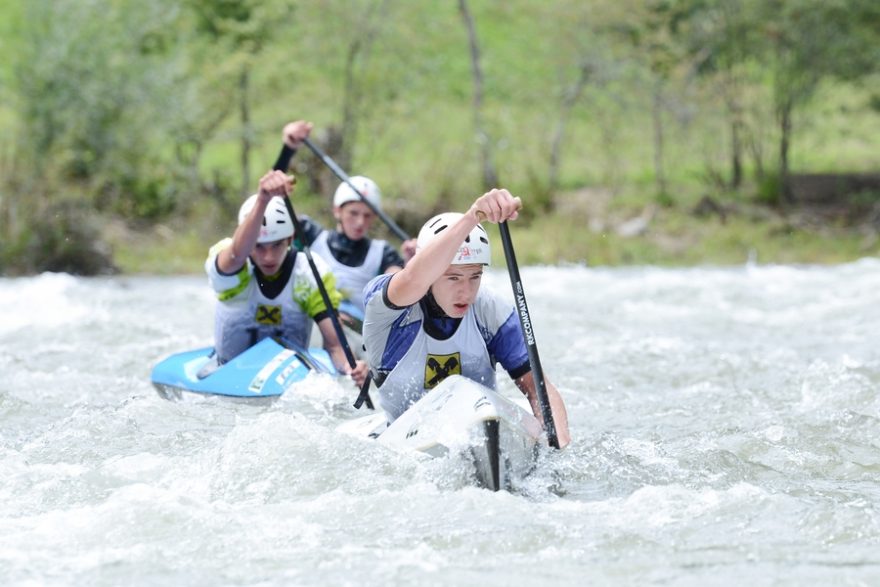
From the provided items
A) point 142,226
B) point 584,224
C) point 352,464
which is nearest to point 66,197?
point 142,226

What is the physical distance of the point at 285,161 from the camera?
8812 mm

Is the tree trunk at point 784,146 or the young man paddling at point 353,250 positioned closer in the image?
the young man paddling at point 353,250

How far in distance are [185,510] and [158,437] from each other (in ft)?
5.10

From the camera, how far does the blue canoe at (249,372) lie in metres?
7.47

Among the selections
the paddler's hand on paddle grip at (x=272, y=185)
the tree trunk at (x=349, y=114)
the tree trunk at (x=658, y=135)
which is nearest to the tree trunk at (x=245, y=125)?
the tree trunk at (x=349, y=114)

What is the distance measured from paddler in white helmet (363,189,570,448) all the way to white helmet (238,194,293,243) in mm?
1996

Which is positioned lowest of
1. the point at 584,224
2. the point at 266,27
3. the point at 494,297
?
the point at 584,224

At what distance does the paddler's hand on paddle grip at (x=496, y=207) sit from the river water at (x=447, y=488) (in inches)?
39.9

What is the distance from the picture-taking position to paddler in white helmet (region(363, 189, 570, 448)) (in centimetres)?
522

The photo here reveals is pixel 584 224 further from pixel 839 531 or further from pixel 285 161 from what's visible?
pixel 839 531

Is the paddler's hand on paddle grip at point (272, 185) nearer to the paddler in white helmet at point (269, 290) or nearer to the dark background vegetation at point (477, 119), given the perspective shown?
the paddler in white helmet at point (269, 290)

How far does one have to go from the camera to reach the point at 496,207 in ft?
16.0

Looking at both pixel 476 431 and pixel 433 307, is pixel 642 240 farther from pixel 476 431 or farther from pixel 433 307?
pixel 476 431

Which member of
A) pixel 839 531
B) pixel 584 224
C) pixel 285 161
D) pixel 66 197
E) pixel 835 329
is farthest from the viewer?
pixel 584 224
